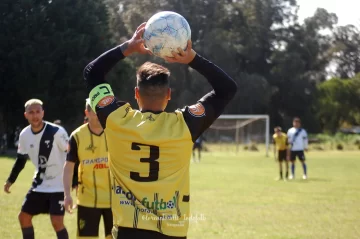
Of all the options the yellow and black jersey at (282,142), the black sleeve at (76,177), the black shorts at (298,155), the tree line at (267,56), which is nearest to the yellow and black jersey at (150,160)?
the black sleeve at (76,177)

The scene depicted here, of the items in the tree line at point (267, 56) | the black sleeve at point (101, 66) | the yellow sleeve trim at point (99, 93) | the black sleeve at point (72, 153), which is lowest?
the black sleeve at point (72, 153)

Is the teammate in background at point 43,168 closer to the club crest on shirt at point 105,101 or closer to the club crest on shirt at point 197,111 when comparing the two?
the club crest on shirt at point 105,101

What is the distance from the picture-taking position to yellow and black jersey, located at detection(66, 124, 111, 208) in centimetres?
716

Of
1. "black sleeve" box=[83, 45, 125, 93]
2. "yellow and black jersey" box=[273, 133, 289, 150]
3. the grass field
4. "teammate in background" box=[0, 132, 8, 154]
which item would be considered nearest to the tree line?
"teammate in background" box=[0, 132, 8, 154]

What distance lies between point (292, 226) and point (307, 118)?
56311 mm

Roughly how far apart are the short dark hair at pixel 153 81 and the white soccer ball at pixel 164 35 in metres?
0.15

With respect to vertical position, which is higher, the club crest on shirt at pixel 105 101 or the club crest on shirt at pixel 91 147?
the club crest on shirt at pixel 105 101

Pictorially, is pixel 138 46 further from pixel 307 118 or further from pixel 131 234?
pixel 307 118

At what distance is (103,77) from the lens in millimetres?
3783

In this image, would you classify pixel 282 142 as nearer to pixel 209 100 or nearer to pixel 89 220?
pixel 89 220

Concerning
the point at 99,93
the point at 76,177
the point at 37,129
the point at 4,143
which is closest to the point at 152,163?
the point at 99,93

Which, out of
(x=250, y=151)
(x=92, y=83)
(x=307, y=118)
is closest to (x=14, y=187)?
(x=92, y=83)

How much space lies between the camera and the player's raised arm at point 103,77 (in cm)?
368

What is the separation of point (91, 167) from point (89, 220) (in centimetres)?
60
